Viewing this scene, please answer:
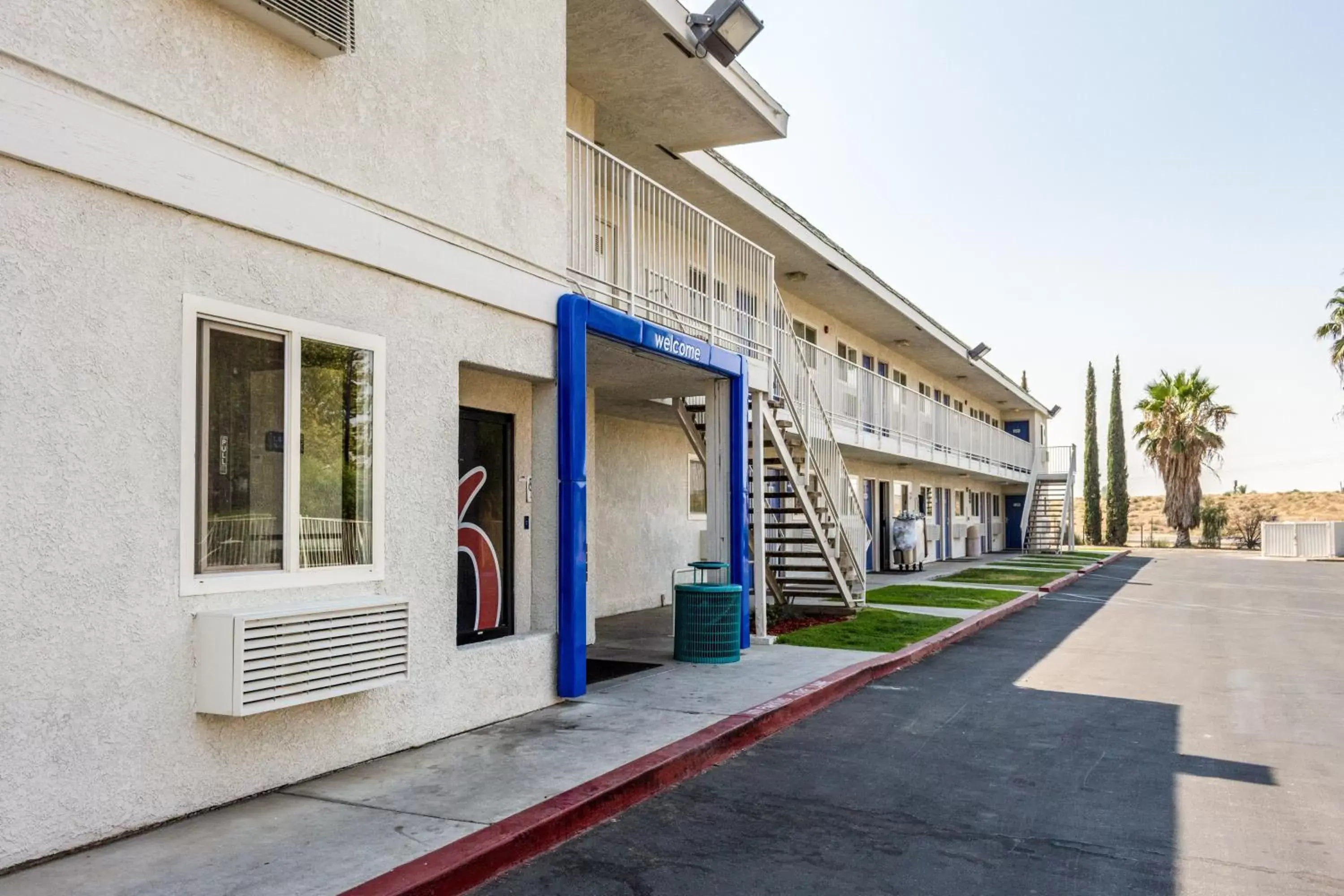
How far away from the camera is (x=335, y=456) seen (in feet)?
19.7

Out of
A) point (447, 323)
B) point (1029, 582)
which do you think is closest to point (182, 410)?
point (447, 323)

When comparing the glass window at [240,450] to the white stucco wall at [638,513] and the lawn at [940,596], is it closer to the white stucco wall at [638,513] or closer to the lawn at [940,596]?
the white stucco wall at [638,513]

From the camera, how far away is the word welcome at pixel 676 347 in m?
9.23

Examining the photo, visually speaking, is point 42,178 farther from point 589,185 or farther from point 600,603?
point 600,603

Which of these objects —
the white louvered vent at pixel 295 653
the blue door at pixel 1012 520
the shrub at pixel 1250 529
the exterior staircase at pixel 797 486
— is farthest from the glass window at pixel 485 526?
the shrub at pixel 1250 529

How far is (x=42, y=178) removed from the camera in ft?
14.5

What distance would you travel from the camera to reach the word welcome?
30.3 feet

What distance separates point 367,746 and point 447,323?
116 inches

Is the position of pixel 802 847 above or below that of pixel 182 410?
below

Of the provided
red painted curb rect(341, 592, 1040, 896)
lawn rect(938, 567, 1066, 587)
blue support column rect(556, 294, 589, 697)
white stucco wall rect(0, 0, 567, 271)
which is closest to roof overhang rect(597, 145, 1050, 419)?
white stucco wall rect(0, 0, 567, 271)

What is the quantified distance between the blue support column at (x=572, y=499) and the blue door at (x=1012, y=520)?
127 feet

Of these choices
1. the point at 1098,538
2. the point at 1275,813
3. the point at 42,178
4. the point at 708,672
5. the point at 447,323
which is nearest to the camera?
Result: the point at 42,178

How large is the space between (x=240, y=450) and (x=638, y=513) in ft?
31.9

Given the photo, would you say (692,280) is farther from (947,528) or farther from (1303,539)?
(1303,539)
